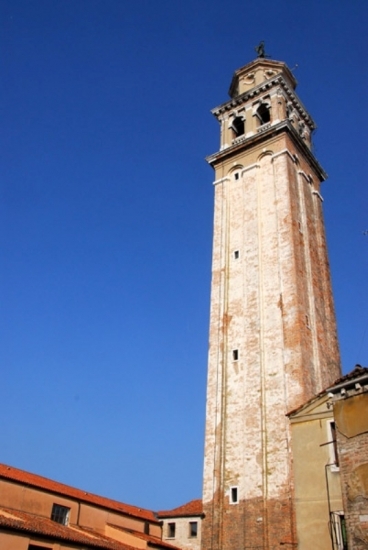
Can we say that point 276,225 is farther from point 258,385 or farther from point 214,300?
point 258,385

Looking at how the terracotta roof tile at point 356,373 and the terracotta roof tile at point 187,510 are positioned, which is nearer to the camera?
the terracotta roof tile at point 356,373

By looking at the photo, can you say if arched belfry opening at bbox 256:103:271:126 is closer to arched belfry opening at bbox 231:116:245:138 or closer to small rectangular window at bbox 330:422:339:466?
arched belfry opening at bbox 231:116:245:138

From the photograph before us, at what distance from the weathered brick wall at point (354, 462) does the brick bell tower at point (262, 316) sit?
22.8 ft

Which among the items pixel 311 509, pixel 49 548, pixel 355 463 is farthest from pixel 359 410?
pixel 49 548

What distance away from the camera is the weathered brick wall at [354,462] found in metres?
14.0

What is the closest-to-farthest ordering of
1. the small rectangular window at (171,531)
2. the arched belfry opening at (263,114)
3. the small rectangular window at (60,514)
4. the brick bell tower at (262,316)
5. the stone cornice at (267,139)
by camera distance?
the brick bell tower at (262,316) → the small rectangular window at (60,514) → the small rectangular window at (171,531) → the stone cornice at (267,139) → the arched belfry opening at (263,114)

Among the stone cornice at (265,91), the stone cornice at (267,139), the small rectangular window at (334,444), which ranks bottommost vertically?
the small rectangular window at (334,444)

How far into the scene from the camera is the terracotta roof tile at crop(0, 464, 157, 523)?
24.7 m

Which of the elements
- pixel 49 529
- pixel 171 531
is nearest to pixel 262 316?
pixel 171 531

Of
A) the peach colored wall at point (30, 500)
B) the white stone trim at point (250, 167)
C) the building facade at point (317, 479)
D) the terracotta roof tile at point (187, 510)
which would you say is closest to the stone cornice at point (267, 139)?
the white stone trim at point (250, 167)

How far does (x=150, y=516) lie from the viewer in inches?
1252

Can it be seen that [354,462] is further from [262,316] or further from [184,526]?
[184,526]

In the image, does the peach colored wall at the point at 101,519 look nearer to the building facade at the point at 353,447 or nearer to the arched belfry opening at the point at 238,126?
the building facade at the point at 353,447

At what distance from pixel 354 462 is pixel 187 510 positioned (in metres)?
15.4
